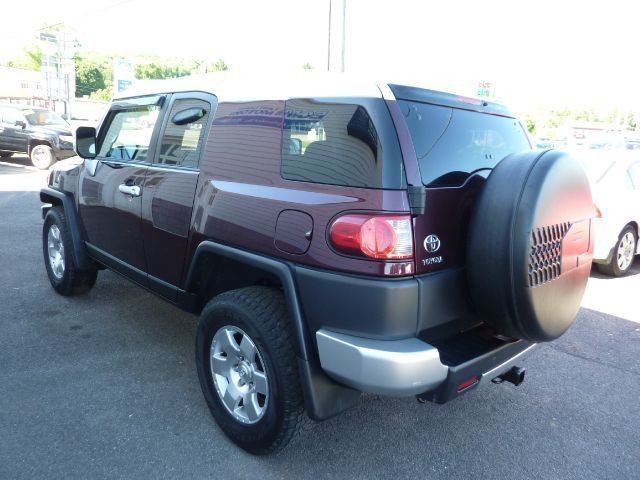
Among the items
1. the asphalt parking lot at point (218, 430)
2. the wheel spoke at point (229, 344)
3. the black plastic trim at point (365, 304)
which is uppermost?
the black plastic trim at point (365, 304)

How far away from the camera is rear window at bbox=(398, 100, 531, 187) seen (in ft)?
7.51

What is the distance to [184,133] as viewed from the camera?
3104 mm

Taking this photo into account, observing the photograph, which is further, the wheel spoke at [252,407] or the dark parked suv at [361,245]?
the wheel spoke at [252,407]

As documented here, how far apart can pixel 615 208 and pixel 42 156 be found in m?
14.2

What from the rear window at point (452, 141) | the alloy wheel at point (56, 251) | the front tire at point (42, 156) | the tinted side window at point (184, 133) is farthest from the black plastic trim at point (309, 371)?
the front tire at point (42, 156)

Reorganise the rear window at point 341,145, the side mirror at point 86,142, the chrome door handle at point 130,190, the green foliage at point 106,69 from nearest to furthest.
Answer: the rear window at point 341,145 → the chrome door handle at point 130,190 → the side mirror at point 86,142 → the green foliage at point 106,69

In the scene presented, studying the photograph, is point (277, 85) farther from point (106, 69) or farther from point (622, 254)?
point (106, 69)

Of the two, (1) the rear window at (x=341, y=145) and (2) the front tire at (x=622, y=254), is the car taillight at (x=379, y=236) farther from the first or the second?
(2) the front tire at (x=622, y=254)

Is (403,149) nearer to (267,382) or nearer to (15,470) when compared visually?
(267,382)

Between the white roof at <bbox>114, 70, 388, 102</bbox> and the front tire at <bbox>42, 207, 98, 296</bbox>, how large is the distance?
1.82m

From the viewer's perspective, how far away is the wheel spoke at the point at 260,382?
8.02ft

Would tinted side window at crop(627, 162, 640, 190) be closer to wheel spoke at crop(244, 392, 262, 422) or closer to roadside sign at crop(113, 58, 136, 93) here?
wheel spoke at crop(244, 392, 262, 422)

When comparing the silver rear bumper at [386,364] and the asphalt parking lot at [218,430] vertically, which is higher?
the silver rear bumper at [386,364]

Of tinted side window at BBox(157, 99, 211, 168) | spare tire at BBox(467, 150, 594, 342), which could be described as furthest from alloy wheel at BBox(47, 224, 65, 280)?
spare tire at BBox(467, 150, 594, 342)
